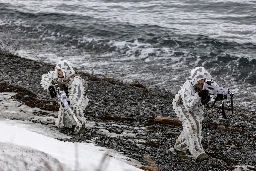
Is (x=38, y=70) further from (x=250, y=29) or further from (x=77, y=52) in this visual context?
(x=250, y=29)

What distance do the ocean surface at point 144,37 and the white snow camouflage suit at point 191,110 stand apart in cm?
919

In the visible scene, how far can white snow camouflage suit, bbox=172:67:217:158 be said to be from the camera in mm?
9898

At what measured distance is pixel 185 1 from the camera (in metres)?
46.8

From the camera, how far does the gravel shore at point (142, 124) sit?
10688 mm

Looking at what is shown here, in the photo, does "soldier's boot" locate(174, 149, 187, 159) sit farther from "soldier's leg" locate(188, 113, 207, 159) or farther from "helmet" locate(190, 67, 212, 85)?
"helmet" locate(190, 67, 212, 85)

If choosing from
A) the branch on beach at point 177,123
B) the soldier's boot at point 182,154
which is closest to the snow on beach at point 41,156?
the soldier's boot at point 182,154

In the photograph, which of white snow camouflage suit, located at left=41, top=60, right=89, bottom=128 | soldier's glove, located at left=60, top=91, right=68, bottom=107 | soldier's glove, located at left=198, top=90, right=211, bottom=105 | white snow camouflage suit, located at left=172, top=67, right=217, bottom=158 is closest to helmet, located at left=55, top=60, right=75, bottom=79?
white snow camouflage suit, located at left=41, top=60, right=89, bottom=128

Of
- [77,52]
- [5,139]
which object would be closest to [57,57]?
[77,52]

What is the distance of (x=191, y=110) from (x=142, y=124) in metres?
4.28

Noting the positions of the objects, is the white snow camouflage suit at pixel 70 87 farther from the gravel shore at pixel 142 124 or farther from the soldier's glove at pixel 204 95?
the soldier's glove at pixel 204 95

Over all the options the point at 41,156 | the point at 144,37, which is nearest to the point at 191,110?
the point at 41,156

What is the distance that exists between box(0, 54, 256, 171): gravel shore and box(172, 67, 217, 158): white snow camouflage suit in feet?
1.57

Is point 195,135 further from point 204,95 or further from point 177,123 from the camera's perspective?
point 177,123

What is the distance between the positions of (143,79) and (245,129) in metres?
9.27
